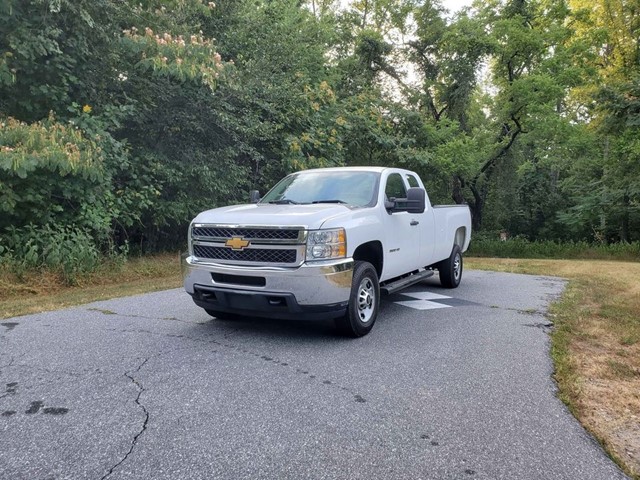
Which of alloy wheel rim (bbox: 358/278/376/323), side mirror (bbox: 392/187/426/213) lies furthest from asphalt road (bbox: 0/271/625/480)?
side mirror (bbox: 392/187/426/213)

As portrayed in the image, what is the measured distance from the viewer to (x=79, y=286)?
8836 mm

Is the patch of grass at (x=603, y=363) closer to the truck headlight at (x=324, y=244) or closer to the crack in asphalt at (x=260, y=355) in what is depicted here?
the crack in asphalt at (x=260, y=355)

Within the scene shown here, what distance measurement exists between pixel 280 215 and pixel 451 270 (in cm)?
461

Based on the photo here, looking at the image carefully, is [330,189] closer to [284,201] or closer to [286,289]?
[284,201]

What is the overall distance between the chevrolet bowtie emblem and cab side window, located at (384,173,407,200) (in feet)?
6.98

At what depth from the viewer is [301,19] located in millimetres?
21375

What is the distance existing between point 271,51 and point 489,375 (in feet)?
46.3

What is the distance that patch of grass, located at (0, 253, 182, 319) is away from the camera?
7.03m

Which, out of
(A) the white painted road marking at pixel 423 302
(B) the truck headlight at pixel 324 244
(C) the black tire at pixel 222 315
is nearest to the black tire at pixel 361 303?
(B) the truck headlight at pixel 324 244

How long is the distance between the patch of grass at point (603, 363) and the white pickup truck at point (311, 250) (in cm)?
205

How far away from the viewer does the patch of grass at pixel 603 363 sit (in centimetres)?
308

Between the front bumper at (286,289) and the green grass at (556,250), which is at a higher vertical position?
the front bumper at (286,289)

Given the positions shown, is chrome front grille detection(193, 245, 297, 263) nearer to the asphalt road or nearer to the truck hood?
the truck hood

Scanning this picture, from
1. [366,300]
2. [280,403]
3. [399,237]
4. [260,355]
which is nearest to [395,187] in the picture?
[399,237]
